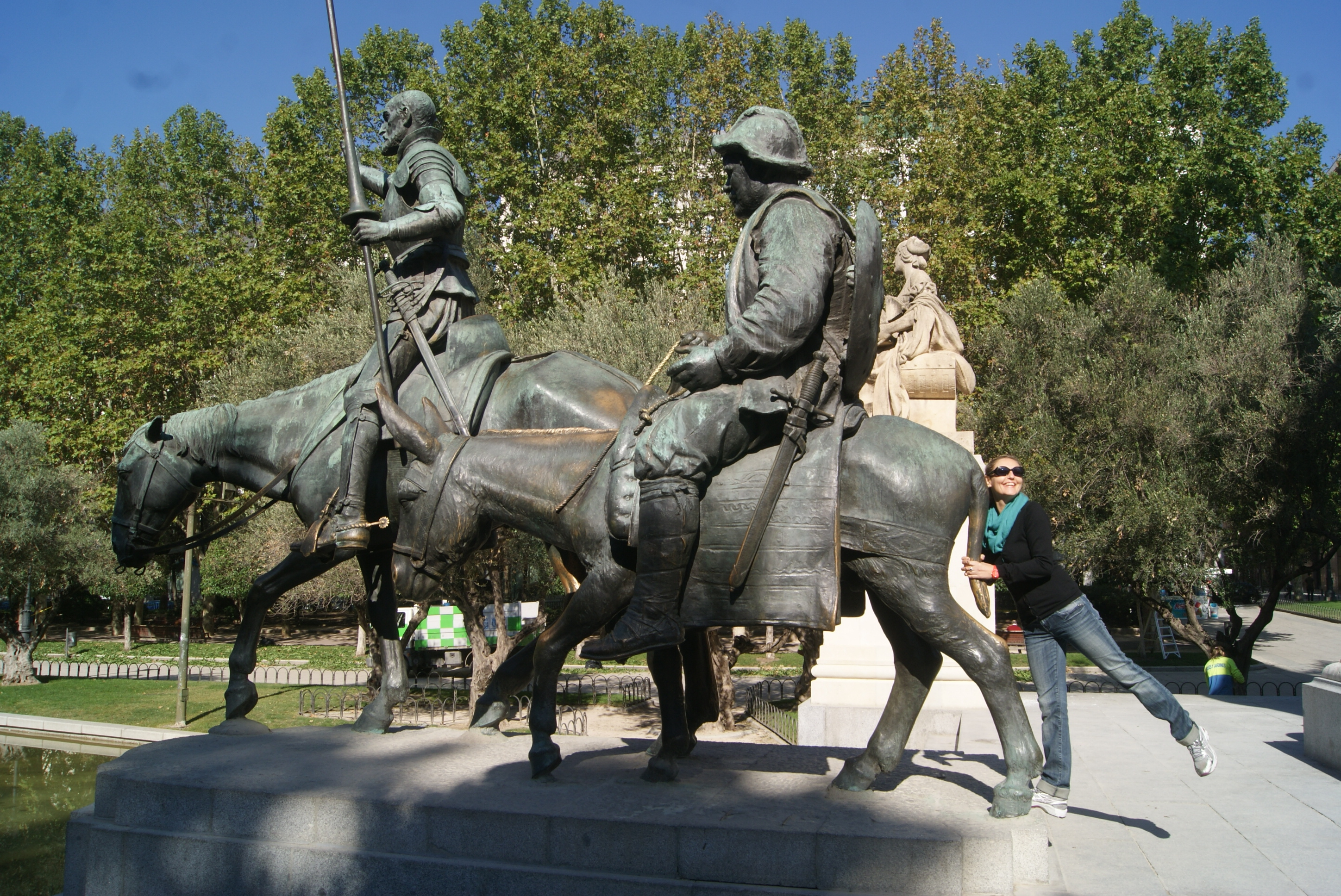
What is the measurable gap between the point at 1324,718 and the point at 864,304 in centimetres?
532

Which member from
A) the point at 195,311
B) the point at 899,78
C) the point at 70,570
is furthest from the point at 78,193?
the point at 899,78

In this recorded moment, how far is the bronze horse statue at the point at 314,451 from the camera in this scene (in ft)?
20.4

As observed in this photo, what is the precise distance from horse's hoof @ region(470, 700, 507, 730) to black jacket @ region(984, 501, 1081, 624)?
2.73 metres

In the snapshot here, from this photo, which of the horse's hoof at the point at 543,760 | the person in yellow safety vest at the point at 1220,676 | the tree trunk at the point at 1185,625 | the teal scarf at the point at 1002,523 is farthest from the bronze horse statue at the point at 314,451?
the tree trunk at the point at 1185,625

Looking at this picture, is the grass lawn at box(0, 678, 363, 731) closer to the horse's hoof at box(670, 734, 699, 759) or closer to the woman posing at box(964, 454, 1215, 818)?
the horse's hoof at box(670, 734, 699, 759)

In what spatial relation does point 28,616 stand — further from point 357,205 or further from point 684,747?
point 684,747

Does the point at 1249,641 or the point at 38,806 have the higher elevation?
the point at 1249,641

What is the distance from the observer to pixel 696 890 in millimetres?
3764

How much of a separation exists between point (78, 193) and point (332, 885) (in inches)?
1489

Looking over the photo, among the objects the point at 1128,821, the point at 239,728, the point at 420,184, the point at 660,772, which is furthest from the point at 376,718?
the point at 1128,821

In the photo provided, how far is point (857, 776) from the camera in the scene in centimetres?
450

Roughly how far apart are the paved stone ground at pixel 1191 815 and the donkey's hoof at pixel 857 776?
2.59 feet

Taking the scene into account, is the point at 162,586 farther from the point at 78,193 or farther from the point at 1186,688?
the point at 1186,688

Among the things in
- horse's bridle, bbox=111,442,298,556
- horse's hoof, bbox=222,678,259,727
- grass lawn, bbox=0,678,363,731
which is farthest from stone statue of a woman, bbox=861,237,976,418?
grass lawn, bbox=0,678,363,731
